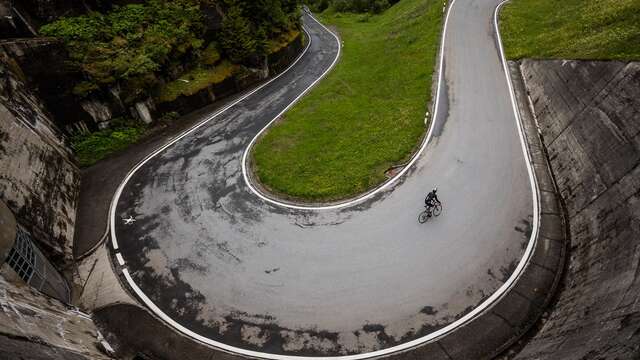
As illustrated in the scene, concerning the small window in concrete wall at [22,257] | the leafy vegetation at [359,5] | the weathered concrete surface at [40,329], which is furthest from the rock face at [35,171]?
the leafy vegetation at [359,5]

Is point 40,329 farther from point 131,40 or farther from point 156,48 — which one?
point 131,40

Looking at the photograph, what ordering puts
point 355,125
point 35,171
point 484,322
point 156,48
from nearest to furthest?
point 484,322 < point 35,171 < point 355,125 < point 156,48

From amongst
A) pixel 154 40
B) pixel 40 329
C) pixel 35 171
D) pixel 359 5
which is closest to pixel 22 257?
pixel 40 329

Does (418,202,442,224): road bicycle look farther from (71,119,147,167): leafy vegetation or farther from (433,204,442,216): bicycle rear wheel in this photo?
(71,119,147,167): leafy vegetation

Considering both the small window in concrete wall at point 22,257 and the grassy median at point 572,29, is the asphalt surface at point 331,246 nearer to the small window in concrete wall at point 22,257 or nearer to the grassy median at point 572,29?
the small window in concrete wall at point 22,257

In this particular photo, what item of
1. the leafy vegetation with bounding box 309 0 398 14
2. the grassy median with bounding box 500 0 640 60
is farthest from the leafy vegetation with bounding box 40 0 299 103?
the leafy vegetation with bounding box 309 0 398 14

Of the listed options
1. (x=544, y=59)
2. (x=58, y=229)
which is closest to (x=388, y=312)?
(x=58, y=229)
